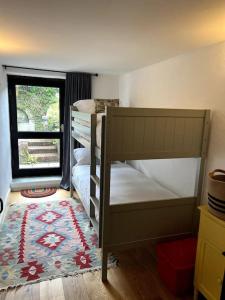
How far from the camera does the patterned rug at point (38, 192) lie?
379 centimetres

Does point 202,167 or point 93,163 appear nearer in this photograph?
point 202,167

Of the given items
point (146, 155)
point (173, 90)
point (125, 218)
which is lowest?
point (125, 218)

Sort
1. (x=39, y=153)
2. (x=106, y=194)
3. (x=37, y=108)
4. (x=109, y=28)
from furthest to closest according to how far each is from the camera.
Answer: (x=39, y=153) → (x=37, y=108) → (x=106, y=194) → (x=109, y=28)

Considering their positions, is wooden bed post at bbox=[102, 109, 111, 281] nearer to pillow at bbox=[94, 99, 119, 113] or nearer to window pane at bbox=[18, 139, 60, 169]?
pillow at bbox=[94, 99, 119, 113]

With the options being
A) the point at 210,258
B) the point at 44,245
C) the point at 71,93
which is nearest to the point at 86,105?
the point at 71,93

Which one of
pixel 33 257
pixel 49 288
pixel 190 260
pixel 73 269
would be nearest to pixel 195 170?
pixel 190 260

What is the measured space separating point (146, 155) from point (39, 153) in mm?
2879

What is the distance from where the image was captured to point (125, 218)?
195cm

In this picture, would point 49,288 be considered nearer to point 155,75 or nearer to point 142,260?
point 142,260

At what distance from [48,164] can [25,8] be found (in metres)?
3.26

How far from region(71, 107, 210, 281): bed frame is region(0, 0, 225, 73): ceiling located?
1.96 ft

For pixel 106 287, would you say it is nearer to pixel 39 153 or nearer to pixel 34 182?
pixel 34 182

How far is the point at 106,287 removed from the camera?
189 centimetres

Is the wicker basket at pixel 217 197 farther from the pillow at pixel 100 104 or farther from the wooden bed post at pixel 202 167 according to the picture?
the pillow at pixel 100 104
